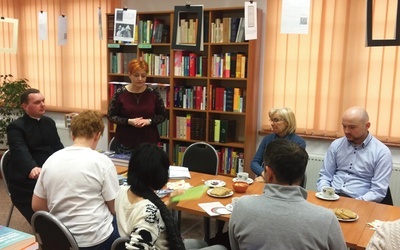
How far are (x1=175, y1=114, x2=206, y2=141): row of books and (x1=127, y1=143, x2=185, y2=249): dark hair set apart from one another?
8.98ft

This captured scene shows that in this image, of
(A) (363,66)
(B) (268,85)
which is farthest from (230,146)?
(A) (363,66)

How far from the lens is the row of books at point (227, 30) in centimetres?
410

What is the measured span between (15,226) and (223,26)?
298 cm

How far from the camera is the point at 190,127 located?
14.8ft

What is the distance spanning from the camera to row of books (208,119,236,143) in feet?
14.1

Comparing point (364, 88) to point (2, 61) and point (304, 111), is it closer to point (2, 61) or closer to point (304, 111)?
point (304, 111)

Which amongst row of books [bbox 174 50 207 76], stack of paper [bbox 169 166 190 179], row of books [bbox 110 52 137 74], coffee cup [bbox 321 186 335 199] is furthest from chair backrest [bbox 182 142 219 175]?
row of books [bbox 110 52 137 74]

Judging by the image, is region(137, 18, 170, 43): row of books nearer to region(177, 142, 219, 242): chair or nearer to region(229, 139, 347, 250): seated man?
region(177, 142, 219, 242): chair

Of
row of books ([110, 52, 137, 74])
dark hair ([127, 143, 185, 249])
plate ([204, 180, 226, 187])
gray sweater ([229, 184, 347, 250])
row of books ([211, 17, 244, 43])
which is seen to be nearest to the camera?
gray sweater ([229, 184, 347, 250])

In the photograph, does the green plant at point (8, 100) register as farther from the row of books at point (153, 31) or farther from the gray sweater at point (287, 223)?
the gray sweater at point (287, 223)

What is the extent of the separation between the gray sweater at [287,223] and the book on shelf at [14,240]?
3.57 feet

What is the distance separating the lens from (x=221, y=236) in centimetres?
263

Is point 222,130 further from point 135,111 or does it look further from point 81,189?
point 81,189

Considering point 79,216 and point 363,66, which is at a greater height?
Answer: point 363,66
